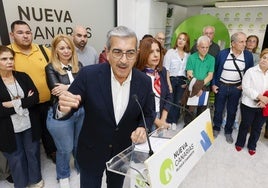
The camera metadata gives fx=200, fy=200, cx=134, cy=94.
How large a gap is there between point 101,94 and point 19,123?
3.42 ft

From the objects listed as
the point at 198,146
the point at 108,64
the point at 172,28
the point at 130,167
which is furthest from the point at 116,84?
the point at 172,28

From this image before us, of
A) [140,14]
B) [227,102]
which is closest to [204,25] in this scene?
[140,14]

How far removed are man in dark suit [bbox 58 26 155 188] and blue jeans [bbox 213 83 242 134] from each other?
1.82m

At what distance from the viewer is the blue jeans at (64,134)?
1.70 metres

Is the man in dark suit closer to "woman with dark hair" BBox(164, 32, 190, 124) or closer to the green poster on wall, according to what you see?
"woman with dark hair" BBox(164, 32, 190, 124)

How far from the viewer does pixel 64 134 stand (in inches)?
69.2

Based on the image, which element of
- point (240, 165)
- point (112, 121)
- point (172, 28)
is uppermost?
point (172, 28)

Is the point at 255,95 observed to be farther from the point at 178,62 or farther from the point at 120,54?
the point at 120,54

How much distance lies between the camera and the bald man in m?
2.34

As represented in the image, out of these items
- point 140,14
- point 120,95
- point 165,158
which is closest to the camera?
point 165,158

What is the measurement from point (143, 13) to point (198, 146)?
3.29 metres

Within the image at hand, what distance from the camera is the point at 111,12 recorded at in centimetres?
362

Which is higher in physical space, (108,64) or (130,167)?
(108,64)

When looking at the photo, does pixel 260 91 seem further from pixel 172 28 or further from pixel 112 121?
pixel 172 28
